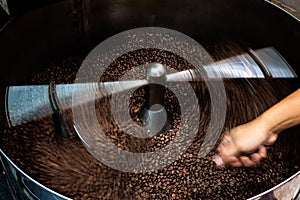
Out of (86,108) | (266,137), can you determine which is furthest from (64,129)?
(266,137)

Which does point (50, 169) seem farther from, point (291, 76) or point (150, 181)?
point (291, 76)

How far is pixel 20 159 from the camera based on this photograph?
1.01 m

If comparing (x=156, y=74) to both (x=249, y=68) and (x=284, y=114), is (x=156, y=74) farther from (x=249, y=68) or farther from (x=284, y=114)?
(x=249, y=68)

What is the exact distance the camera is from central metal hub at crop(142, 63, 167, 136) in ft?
3.15

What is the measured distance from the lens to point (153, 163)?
3.40 ft

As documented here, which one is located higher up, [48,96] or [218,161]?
[48,96]

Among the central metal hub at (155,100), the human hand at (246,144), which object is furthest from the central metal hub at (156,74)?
the human hand at (246,144)

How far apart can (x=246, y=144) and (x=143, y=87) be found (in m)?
0.33

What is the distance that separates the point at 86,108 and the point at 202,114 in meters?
0.32

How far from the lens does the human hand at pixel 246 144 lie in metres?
0.98

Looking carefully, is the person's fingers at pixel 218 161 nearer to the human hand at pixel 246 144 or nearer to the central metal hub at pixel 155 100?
the human hand at pixel 246 144

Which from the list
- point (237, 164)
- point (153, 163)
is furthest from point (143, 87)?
point (237, 164)

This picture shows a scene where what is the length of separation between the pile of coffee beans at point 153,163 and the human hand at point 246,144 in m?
0.03

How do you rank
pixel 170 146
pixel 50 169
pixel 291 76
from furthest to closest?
pixel 291 76 → pixel 170 146 → pixel 50 169
